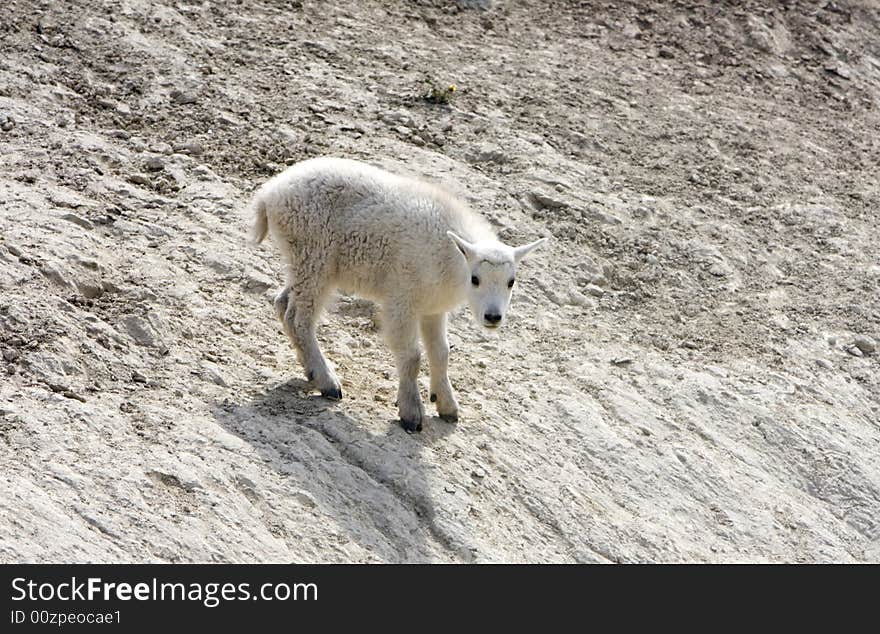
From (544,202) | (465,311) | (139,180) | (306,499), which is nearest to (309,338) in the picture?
(306,499)

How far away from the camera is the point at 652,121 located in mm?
14648

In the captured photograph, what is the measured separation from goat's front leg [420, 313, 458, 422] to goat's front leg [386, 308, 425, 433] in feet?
0.82

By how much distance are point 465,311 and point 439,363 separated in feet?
5.62

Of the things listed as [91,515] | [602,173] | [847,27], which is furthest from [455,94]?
[91,515]

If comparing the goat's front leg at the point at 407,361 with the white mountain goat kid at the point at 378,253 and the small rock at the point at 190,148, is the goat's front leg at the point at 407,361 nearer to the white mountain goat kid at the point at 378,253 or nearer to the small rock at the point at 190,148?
the white mountain goat kid at the point at 378,253

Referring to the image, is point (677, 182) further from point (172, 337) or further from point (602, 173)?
point (172, 337)

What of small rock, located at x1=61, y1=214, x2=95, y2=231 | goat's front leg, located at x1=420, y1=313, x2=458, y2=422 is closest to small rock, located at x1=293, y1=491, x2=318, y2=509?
goat's front leg, located at x1=420, y1=313, x2=458, y2=422

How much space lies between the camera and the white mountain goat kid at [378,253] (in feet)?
30.9

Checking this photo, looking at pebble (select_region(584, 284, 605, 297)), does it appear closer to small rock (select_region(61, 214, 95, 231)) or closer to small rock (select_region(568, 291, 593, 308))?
small rock (select_region(568, 291, 593, 308))

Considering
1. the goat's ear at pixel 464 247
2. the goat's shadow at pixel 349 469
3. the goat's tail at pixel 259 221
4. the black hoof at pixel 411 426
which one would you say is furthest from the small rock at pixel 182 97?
the black hoof at pixel 411 426

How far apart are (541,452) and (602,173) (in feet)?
14.9

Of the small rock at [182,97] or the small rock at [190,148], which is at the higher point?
the small rock at [182,97]

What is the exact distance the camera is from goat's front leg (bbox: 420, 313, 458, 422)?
9.75 meters

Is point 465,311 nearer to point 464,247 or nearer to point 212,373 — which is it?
point 464,247
